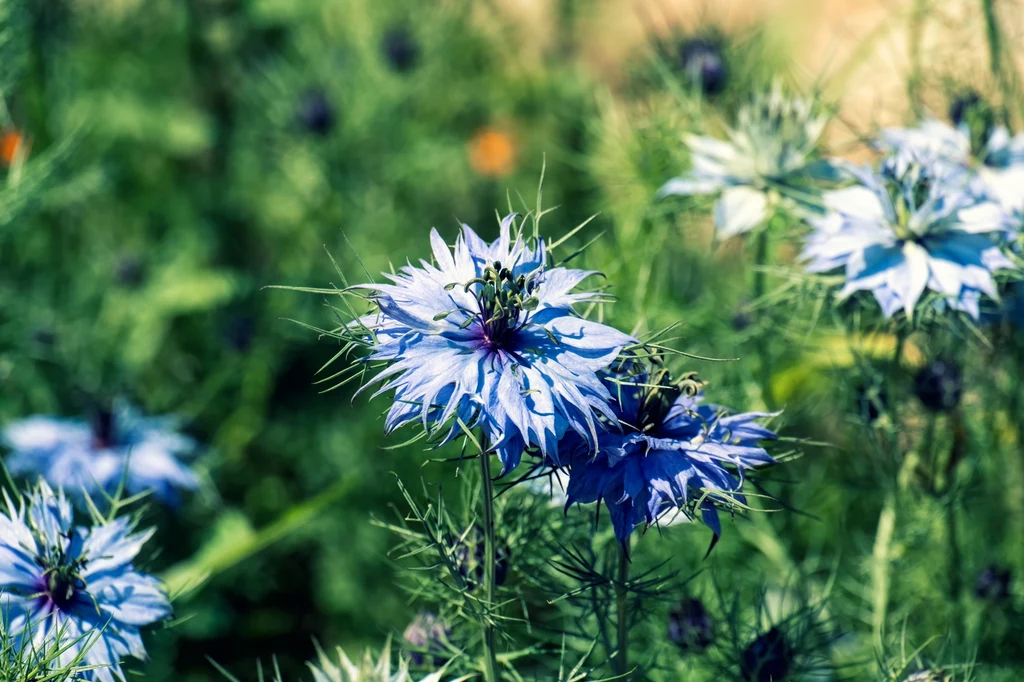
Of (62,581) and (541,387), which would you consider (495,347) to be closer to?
(541,387)

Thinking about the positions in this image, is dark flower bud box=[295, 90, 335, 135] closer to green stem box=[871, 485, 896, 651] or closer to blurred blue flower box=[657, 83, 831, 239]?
blurred blue flower box=[657, 83, 831, 239]

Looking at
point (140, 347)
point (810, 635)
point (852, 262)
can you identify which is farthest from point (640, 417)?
point (140, 347)

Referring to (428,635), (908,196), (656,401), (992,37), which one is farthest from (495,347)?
(992,37)

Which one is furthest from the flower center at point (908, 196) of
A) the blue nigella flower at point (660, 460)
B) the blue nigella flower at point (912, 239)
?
the blue nigella flower at point (660, 460)

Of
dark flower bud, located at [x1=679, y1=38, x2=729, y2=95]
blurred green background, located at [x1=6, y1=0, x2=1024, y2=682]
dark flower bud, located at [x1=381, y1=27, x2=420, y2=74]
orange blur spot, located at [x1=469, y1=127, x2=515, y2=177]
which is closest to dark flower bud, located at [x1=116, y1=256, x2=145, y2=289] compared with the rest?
blurred green background, located at [x1=6, y1=0, x2=1024, y2=682]

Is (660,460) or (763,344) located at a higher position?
(660,460)

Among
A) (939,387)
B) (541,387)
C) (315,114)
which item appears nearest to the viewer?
(541,387)

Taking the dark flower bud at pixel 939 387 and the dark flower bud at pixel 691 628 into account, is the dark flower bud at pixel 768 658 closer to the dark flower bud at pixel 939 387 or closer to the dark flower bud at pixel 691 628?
the dark flower bud at pixel 691 628

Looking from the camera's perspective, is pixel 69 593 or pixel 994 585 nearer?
pixel 69 593
